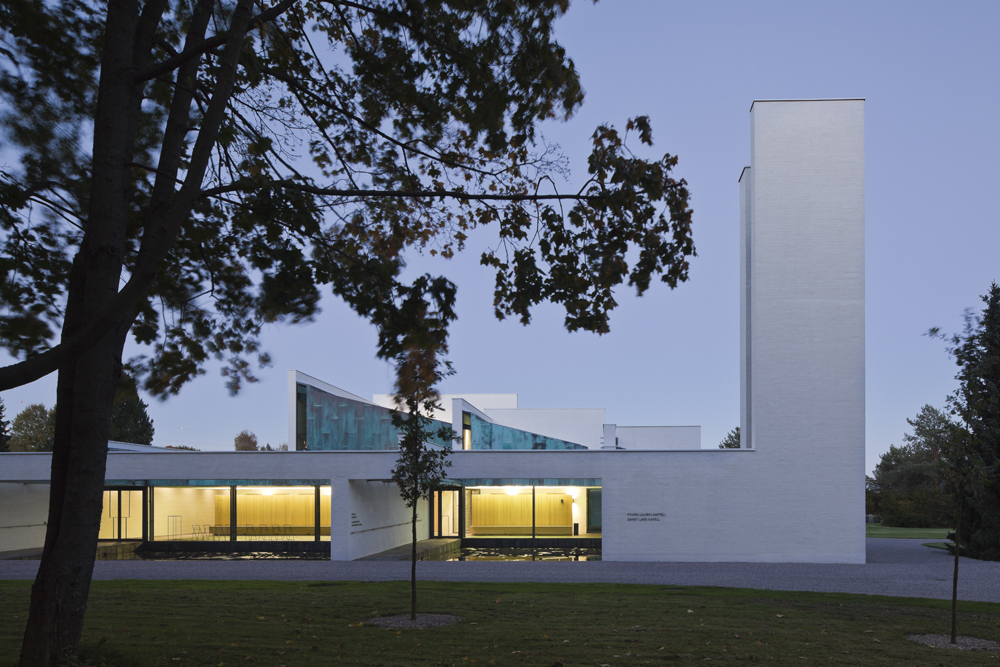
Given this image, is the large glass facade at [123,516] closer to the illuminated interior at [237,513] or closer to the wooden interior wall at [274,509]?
the illuminated interior at [237,513]

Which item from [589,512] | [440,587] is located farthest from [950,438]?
[589,512]

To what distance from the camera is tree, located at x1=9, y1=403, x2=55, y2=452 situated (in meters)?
67.1

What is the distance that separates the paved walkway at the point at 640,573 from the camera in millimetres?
18422

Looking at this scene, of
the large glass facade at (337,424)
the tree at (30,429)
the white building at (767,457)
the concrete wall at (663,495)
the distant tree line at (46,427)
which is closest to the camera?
the concrete wall at (663,495)

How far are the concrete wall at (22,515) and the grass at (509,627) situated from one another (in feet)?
49.4

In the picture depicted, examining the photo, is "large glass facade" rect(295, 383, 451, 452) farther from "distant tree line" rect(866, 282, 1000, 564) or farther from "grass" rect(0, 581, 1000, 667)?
"distant tree line" rect(866, 282, 1000, 564)

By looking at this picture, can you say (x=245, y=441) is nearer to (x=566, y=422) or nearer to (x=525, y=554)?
(x=566, y=422)

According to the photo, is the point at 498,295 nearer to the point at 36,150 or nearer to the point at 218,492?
the point at 36,150

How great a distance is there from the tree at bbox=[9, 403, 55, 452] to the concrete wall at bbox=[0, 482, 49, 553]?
40.5 metres

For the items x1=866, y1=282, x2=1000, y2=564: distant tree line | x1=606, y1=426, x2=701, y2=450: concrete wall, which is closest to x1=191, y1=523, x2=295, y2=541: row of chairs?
x1=866, y1=282, x2=1000, y2=564: distant tree line

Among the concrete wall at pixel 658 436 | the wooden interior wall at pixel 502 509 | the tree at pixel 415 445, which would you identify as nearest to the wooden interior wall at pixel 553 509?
the wooden interior wall at pixel 502 509

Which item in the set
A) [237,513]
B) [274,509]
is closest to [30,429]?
[237,513]

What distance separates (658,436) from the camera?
55.9 m

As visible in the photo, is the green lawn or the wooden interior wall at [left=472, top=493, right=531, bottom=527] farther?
the green lawn
